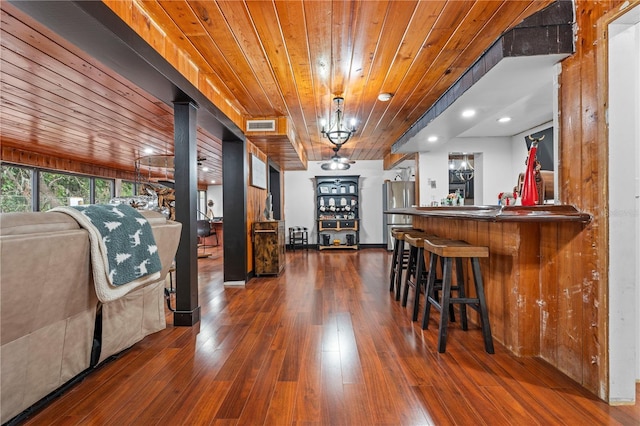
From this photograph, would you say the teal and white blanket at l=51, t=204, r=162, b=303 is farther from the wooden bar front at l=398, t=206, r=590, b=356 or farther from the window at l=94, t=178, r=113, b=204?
the window at l=94, t=178, r=113, b=204

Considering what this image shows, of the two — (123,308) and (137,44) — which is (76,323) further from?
(137,44)

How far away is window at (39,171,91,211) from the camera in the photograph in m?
6.12

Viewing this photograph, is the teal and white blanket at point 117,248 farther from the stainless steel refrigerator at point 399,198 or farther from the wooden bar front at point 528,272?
the stainless steel refrigerator at point 399,198

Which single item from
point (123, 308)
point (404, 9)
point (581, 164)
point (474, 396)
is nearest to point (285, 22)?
point (404, 9)

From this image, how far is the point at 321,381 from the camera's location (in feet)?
5.85

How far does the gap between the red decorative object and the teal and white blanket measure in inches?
103

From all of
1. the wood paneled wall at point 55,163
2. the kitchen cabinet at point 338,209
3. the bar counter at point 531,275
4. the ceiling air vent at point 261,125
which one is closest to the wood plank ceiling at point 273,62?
the ceiling air vent at point 261,125

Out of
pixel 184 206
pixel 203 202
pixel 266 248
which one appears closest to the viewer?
pixel 184 206

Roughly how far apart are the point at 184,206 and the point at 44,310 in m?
1.43

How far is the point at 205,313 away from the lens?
10.3 ft

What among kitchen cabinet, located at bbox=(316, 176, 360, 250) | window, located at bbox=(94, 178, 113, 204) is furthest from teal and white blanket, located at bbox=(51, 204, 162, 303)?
window, located at bbox=(94, 178, 113, 204)

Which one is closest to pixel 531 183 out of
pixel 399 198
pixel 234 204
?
pixel 234 204

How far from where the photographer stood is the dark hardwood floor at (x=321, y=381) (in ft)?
4.88

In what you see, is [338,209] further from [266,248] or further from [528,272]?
[528,272]
